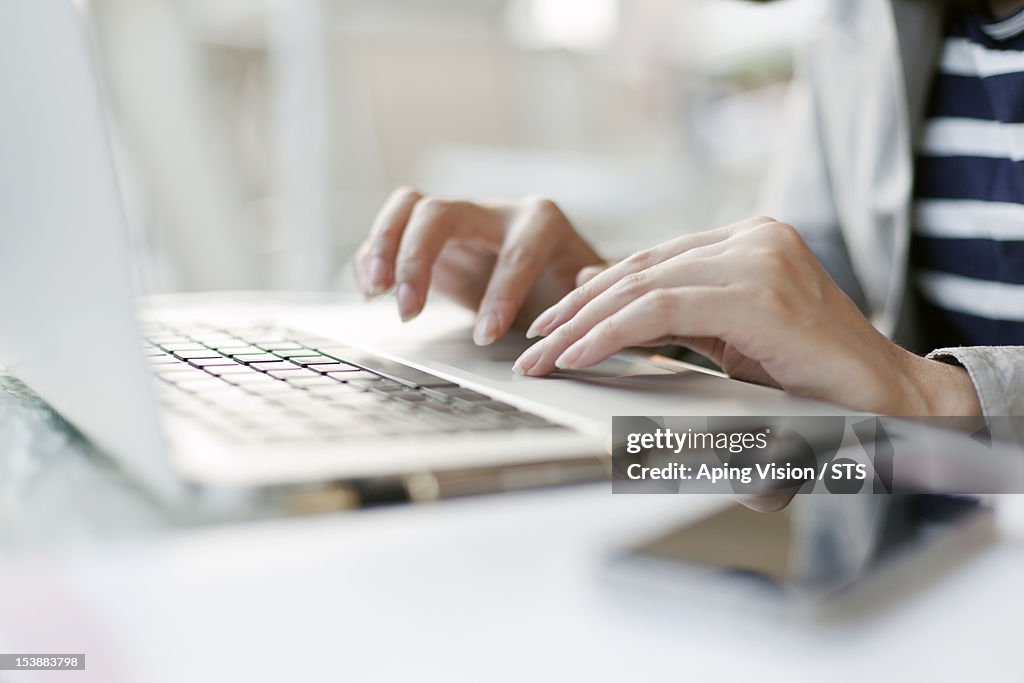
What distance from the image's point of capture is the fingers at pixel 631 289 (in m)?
0.36

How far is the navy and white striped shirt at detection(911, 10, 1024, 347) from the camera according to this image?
554mm

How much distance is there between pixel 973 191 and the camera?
59 centimetres

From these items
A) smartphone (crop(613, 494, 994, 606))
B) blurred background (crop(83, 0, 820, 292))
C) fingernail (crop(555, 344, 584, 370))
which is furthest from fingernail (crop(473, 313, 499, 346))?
blurred background (crop(83, 0, 820, 292))

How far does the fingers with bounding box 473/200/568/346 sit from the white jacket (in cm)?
26

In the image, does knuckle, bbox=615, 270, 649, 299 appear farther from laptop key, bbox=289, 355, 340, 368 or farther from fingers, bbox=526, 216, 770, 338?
laptop key, bbox=289, 355, 340, 368

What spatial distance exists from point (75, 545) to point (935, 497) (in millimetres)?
583

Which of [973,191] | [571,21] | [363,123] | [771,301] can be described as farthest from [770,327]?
[571,21]

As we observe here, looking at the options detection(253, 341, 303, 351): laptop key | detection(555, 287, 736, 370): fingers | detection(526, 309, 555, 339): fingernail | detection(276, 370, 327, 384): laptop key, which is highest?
detection(555, 287, 736, 370): fingers

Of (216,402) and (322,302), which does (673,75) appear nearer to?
(322,302)

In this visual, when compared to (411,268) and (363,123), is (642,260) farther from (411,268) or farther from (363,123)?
(363,123)

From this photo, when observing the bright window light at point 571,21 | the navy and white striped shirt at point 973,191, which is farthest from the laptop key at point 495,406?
the bright window light at point 571,21

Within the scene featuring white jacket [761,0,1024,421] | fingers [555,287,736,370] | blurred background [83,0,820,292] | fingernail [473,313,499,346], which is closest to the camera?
fingers [555,287,736,370]

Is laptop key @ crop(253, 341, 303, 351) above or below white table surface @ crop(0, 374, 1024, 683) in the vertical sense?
above

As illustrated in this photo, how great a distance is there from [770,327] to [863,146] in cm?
39
